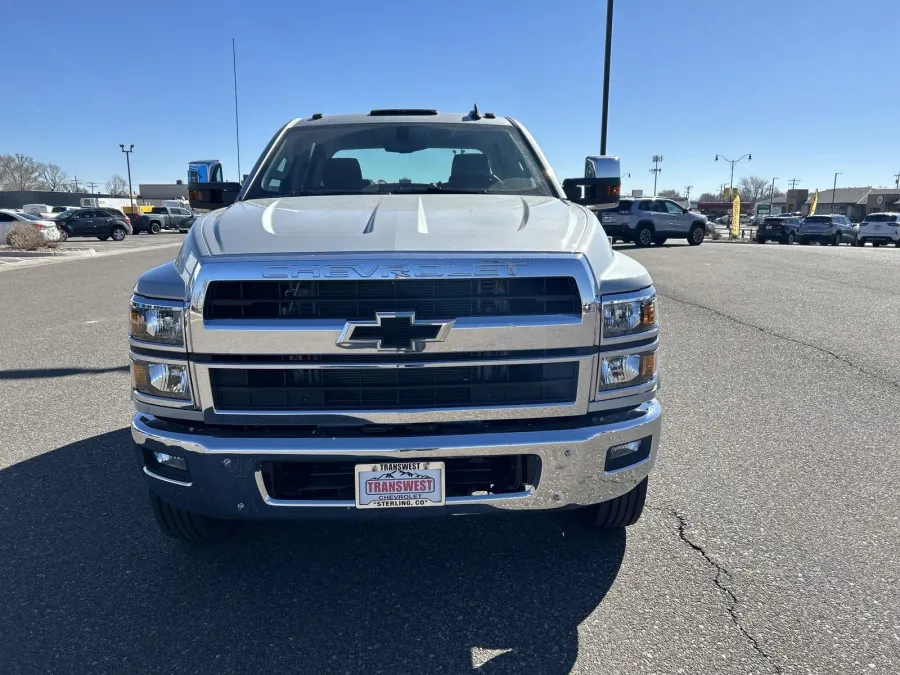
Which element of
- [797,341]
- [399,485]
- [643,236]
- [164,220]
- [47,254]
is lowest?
[797,341]

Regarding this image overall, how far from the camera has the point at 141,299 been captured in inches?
94.4

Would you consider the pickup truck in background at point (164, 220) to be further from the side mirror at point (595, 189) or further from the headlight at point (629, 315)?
the headlight at point (629, 315)

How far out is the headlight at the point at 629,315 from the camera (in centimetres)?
238

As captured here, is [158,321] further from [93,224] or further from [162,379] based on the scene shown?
[93,224]

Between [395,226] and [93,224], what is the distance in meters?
38.4

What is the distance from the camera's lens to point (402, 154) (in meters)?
4.14

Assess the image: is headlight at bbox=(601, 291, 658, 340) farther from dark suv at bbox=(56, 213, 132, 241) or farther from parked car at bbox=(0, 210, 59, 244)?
dark suv at bbox=(56, 213, 132, 241)

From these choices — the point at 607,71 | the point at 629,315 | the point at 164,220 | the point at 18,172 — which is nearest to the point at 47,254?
the point at 607,71

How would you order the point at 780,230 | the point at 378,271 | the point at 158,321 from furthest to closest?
1. the point at 780,230
2. the point at 158,321
3. the point at 378,271

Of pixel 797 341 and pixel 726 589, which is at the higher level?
pixel 797 341

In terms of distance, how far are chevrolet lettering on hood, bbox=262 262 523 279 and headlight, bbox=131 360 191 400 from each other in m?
0.47

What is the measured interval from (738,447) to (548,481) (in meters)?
2.38

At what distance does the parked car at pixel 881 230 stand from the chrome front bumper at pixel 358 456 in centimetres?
3561

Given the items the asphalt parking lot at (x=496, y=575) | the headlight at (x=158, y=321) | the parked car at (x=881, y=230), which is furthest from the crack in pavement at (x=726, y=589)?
the parked car at (x=881, y=230)
